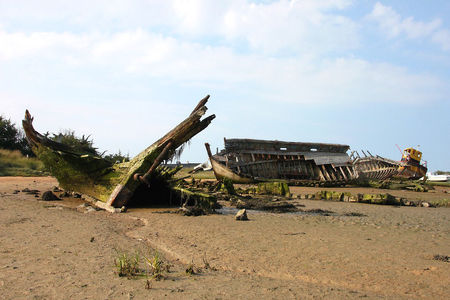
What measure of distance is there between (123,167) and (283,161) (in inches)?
627

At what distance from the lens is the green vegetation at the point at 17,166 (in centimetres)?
2144

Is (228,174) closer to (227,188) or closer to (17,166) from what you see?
(227,188)

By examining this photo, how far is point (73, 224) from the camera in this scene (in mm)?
6125

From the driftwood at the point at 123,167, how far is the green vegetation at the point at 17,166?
42.5 feet

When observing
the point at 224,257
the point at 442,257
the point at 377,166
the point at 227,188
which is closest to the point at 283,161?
the point at 377,166

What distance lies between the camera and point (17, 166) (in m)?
23.9

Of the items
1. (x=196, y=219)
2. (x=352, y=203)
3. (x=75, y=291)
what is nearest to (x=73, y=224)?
(x=196, y=219)

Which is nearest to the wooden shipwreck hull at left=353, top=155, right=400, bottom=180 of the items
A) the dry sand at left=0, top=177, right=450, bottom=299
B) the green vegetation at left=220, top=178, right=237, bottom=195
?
the green vegetation at left=220, top=178, right=237, bottom=195

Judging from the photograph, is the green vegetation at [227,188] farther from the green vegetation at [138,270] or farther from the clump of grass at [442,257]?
the green vegetation at [138,270]

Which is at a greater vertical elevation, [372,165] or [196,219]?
[372,165]

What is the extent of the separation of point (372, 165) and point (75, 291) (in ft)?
87.9

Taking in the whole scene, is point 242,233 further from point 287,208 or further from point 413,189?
point 413,189

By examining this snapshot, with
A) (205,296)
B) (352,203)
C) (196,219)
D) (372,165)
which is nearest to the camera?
(205,296)

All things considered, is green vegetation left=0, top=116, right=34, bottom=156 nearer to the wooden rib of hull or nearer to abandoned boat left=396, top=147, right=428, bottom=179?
the wooden rib of hull
